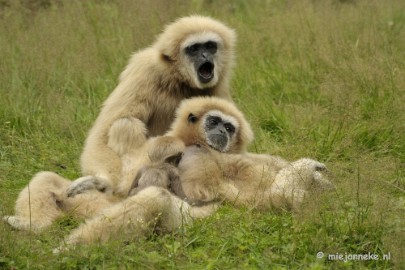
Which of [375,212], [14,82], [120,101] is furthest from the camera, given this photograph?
[14,82]

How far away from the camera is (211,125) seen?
7047mm

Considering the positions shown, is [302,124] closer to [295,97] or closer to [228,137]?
[295,97]

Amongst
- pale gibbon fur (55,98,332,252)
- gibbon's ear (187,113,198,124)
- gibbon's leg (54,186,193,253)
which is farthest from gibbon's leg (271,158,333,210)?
gibbon's leg (54,186,193,253)

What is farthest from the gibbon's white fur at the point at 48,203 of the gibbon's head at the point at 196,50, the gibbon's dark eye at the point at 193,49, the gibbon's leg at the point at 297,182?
the gibbon's dark eye at the point at 193,49

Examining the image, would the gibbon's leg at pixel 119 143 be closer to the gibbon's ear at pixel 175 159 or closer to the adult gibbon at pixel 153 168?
the adult gibbon at pixel 153 168

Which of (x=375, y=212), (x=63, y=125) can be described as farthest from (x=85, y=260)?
(x=63, y=125)

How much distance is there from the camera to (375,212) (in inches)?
227

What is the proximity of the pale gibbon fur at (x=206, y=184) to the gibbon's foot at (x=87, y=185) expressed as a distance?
0.58 m

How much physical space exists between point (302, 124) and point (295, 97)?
3.53 feet

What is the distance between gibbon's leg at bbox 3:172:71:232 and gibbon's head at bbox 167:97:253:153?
1.18 meters

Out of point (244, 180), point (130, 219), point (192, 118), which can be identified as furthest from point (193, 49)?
point (130, 219)

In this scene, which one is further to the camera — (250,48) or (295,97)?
(250,48)

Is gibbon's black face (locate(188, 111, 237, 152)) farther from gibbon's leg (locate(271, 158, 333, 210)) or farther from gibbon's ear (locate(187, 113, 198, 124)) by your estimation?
gibbon's leg (locate(271, 158, 333, 210))

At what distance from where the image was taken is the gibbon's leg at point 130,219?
219 inches
